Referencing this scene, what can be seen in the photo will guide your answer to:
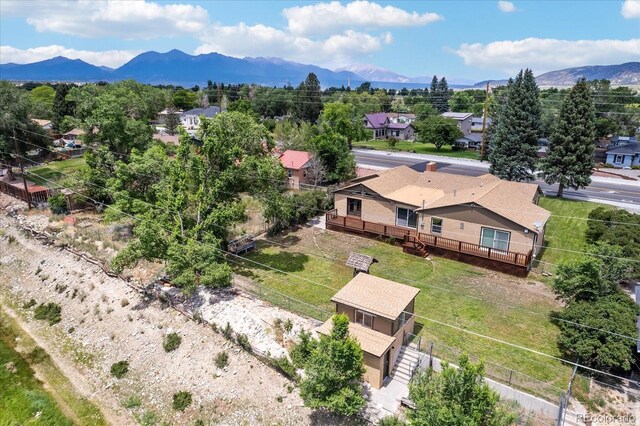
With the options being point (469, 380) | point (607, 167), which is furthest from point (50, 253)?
point (607, 167)

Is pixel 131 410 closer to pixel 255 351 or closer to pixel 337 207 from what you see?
pixel 255 351

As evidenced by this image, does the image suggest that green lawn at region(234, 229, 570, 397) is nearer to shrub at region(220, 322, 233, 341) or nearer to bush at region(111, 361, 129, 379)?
shrub at region(220, 322, 233, 341)

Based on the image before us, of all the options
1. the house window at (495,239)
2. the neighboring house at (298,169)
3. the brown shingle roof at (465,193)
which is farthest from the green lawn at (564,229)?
the neighboring house at (298,169)

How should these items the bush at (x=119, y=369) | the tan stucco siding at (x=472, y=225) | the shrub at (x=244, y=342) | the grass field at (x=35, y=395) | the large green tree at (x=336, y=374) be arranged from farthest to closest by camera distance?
the tan stucco siding at (x=472, y=225) → the bush at (x=119, y=369) → the shrub at (x=244, y=342) → the grass field at (x=35, y=395) → the large green tree at (x=336, y=374)

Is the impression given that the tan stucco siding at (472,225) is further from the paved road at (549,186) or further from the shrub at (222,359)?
the paved road at (549,186)

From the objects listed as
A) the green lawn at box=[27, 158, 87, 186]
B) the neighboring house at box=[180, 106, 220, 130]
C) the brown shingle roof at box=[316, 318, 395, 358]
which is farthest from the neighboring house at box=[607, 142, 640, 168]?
the neighboring house at box=[180, 106, 220, 130]

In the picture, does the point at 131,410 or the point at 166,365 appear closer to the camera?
the point at 131,410

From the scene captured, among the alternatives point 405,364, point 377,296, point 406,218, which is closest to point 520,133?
point 406,218

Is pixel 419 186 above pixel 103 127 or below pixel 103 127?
below
